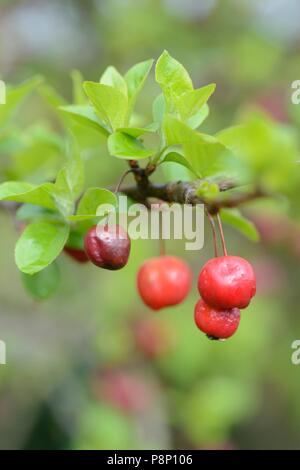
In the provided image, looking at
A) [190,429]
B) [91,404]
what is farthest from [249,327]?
[91,404]

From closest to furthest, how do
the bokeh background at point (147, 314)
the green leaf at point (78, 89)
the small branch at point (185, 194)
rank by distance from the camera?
the small branch at point (185, 194)
the green leaf at point (78, 89)
the bokeh background at point (147, 314)

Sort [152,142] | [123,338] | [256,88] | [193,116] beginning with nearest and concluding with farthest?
1. [193,116]
2. [123,338]
3. [152,142]
4. [256,88]

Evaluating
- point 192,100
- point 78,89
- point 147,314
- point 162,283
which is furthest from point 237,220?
point 147,314

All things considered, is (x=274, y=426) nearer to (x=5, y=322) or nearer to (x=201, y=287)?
(x=5, y=322)

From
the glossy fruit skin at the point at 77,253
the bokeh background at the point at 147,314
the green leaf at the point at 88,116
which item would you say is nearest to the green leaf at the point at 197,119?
the green leaf at the point at 88,116

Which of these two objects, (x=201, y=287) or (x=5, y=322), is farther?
(x=5, y=322)

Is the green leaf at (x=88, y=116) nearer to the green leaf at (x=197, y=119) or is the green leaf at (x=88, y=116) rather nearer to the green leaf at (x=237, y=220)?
the green leaf at (x=197, y=119)

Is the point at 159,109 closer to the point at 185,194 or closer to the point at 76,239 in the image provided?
the point at 185,194
